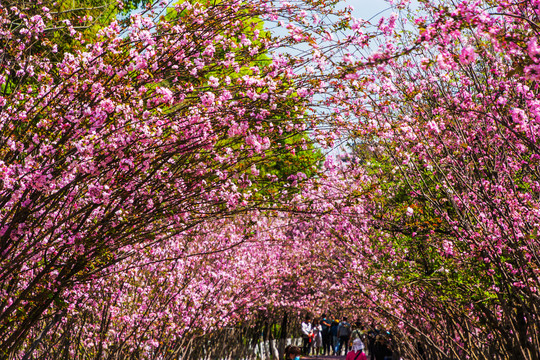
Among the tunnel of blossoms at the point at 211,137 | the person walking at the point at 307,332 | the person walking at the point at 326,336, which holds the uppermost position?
the person walking at the point at 326,336

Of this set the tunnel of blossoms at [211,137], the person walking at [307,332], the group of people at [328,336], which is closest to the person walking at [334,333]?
the group of people at [328,336]

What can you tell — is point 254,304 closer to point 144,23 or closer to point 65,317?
point 65,317

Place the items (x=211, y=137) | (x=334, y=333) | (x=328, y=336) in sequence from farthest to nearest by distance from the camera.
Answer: (x=328, y=336) → (x=334, y=333) → (x=211, y=137)

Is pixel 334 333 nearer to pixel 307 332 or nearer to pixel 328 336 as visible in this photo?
pixel 328 336

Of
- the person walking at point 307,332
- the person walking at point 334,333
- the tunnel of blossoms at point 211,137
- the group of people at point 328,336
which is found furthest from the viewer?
the person walking at point 334,333

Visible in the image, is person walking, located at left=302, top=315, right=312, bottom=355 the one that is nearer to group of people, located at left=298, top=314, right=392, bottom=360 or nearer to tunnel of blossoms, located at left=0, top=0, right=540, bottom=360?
group of people, located at left=298, top=314, right=392, bottom=360

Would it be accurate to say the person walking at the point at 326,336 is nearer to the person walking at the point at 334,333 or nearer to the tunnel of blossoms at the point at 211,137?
the person walking at the point at 334,333

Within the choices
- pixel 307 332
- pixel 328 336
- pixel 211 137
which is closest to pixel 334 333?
pixel 328 336

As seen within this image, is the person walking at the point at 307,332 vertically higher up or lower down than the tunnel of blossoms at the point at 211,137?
higher up

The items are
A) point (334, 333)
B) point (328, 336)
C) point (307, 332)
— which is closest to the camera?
point (307, 332)

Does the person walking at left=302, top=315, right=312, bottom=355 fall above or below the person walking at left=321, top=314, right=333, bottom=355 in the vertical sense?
below

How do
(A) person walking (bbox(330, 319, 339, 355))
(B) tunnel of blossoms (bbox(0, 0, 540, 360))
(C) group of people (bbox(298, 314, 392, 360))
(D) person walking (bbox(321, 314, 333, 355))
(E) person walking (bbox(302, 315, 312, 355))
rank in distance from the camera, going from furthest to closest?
(D) person walking (bbox(321, 314, 333, 355)) < (A) person walking (bbox(330, 319, 339, 355)) < (C) group of people (bbox(298, 314, 392, 360)) < (E) person walking (bbox(302, 315, 312, 355)) < (B) tunnel of blossoms (bbox(0, 0, 540, 360))

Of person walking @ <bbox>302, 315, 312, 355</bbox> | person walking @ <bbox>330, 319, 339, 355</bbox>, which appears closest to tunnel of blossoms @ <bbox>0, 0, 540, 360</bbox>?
person walking @ <bbox>302, 315, 312, 355</bbox>

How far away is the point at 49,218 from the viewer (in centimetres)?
617
